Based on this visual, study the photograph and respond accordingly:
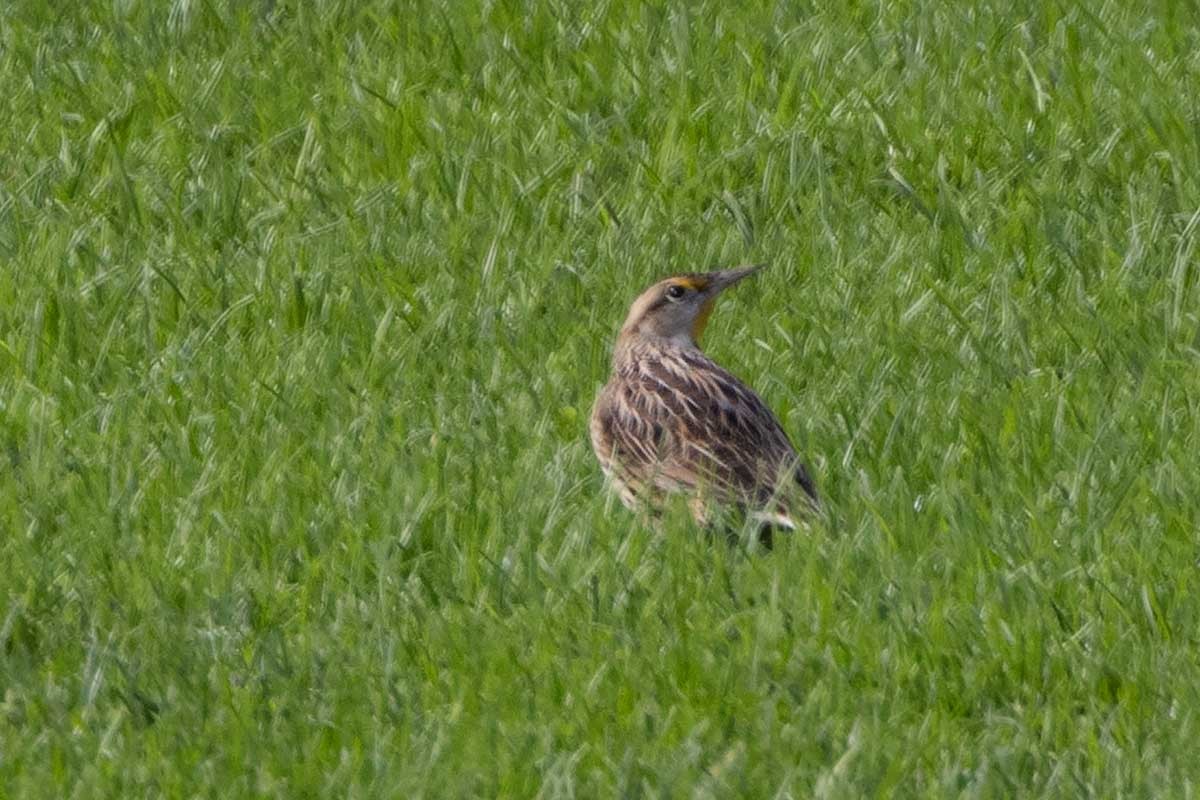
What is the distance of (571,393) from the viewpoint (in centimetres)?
785

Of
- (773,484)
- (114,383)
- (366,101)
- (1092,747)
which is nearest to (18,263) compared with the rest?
(114,383)

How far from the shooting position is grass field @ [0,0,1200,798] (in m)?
5.76

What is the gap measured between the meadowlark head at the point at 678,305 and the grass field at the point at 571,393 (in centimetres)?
23

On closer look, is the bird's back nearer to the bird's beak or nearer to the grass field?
the grass field

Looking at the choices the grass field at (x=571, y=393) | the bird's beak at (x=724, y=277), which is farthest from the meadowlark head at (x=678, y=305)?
the grass field at (x=571, y=393)

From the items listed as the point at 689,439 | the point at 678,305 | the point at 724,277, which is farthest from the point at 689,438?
the point at 724,277

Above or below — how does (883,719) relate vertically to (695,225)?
above

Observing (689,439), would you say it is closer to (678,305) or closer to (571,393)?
(571,393)

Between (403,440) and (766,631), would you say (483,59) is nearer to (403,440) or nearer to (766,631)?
(403,440)

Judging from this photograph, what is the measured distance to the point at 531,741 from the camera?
5594mm

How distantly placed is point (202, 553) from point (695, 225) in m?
2.95

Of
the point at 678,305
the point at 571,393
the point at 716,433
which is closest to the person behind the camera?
the point at 716,433

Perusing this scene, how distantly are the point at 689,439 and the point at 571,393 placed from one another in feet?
2.13

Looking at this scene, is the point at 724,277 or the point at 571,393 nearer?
the point at 571,393
